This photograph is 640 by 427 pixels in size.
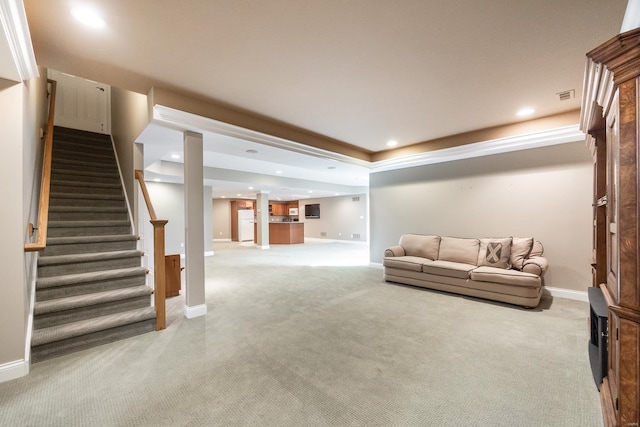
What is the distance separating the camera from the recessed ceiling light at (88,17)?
1.78 metres

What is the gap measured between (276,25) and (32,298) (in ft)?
10.7

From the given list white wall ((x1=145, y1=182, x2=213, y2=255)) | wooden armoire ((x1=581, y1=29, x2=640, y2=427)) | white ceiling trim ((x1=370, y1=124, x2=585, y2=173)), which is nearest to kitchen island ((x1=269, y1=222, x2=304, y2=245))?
white wall ((x1=145, y1=182, x2=213, y2=255))

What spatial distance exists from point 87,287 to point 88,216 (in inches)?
55.3

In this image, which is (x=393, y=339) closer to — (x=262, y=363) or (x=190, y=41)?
(x=262, y=363)

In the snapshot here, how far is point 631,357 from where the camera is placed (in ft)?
4.16

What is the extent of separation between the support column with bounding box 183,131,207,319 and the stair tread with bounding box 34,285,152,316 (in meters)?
0.46

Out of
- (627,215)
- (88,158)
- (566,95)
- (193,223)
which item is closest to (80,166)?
(88,158)

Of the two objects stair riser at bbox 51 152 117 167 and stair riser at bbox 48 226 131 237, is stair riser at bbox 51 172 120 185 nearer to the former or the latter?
stair riser at bbox 51 152 117 167

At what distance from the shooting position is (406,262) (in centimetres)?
462

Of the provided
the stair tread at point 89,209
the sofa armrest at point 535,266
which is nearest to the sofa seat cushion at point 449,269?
the sofa armrest at point 535,266

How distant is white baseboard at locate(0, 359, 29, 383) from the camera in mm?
2016

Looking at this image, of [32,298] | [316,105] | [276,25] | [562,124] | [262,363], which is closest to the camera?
[276,25]

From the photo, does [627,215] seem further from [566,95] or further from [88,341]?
[88,341]

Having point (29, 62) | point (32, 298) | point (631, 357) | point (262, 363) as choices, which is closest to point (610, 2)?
point (631, 357)
